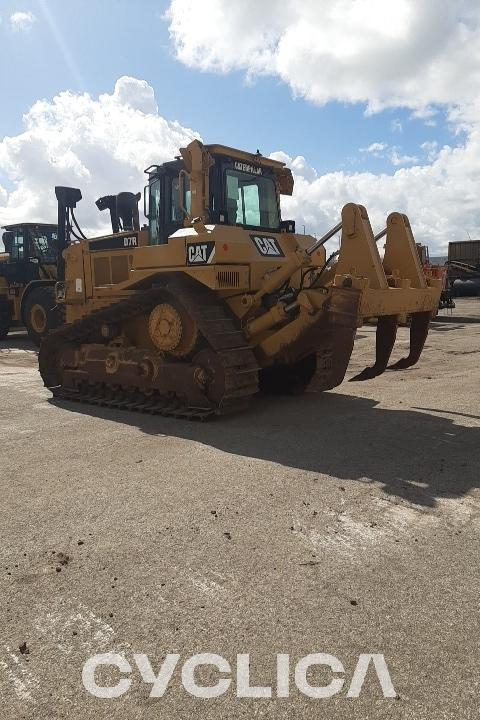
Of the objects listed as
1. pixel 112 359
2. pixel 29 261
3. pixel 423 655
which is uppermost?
pixel 29 261

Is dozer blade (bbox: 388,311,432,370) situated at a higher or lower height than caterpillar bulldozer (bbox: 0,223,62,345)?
lower

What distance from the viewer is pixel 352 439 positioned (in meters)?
5.95

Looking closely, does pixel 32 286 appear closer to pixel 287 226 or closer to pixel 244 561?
pixel 287 226

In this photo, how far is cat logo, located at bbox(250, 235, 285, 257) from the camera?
782 centimetres

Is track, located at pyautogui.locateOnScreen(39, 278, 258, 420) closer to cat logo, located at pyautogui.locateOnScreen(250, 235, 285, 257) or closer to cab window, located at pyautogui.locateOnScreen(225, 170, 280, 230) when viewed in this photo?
cat logo, located at pyautogui.locateOnScreen(250, 235, 285, 257)

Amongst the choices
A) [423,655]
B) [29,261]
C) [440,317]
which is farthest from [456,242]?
[423,655]

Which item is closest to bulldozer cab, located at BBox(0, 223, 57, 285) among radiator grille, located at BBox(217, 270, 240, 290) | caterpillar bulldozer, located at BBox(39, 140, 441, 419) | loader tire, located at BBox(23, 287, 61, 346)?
loader tire, located at BBox(23, 287, 61, 346)

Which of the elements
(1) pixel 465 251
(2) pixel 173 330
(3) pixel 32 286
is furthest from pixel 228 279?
(1) pixel 465 251

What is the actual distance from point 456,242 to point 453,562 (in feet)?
113

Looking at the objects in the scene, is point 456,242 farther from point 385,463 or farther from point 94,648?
point 94,648

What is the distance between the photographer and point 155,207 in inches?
346

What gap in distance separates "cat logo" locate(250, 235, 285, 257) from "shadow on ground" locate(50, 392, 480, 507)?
203 centimetres

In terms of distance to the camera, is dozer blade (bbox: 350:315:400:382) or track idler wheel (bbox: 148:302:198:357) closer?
dozer blade (bbox: 350:315:400:382)

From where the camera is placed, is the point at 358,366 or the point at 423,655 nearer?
the point at 423,655
